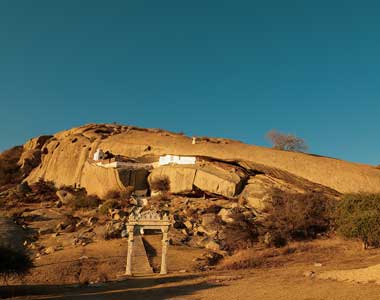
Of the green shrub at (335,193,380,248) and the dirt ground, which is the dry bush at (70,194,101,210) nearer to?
the dirt ground

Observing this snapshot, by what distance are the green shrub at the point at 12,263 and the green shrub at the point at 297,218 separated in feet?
45.9

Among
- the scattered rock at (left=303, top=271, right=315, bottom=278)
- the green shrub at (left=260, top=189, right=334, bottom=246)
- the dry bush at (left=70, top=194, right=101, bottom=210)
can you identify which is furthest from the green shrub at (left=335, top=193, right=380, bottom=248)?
the dry bush at (left=70, top=194, right=101, bottom=210)

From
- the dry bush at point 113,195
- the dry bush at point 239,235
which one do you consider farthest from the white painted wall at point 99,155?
the dry bush at point 239,235

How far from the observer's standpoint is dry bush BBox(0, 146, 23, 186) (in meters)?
49.1

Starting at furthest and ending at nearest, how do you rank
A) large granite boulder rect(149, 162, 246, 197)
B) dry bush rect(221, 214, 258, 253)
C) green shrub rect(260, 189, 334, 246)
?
large granite boulder rect(149, 162, 246, 197) → green shrub rect(260, 189, 334, 246) → dry bush rect(221, 214, 258, 253)

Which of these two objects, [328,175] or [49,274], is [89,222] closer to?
[49,274]

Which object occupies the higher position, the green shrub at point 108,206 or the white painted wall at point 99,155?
the white painted wall at point 99,155

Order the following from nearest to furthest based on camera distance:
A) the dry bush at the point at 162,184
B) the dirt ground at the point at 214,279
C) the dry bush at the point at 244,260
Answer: the dirt ground at the point at 214,279, the dry bush at the point at 244,260, the dry bush at the point at 162,184

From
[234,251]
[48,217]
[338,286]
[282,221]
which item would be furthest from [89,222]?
[338,286]

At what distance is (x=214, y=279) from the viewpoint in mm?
15008

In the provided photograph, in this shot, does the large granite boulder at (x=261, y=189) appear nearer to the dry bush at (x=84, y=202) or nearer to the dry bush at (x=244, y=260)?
the dry bush at (x=244, y=260)

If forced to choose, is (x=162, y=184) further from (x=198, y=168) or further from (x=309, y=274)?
(x=309, y=274)

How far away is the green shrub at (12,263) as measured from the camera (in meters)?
13.2

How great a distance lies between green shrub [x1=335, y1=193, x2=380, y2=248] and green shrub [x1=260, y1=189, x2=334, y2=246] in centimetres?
217
